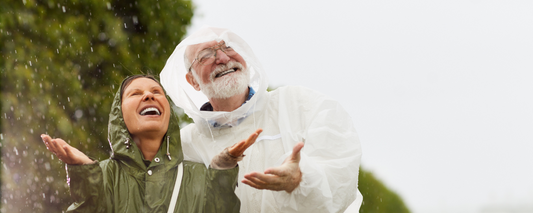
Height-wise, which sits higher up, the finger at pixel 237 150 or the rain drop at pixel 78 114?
the finger at pixel 237 150

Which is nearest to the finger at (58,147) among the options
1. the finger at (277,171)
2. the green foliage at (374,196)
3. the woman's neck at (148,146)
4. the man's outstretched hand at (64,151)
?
the man's outstretched hand at (64,151)

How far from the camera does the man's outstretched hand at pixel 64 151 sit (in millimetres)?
2332

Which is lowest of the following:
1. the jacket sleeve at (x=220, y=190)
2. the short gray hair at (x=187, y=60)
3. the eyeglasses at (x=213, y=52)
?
the jacket sleeve at (x=220, y=190)

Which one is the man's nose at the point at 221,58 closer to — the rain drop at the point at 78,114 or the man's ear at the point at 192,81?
the man's ear at the point at 192,81

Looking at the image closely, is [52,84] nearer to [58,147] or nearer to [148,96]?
[148,96]

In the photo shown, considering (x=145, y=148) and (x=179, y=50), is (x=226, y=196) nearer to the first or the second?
(x=145, y=148)

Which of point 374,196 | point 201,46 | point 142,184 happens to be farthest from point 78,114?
point 374,196

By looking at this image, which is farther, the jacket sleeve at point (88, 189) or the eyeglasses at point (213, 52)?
→ the eyeglasses at point (213, 52)

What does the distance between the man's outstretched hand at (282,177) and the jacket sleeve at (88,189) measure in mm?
785

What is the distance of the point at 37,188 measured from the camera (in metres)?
5.40

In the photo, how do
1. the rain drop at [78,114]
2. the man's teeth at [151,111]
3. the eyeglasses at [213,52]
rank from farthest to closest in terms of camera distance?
the rain drop at [78,114]
the eyeglasses at [213,52]
the man's teeth at [151,111]

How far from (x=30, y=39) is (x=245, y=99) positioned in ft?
10.4

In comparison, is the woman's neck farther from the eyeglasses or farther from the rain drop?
the rain drop

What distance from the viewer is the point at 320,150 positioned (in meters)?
2.96
